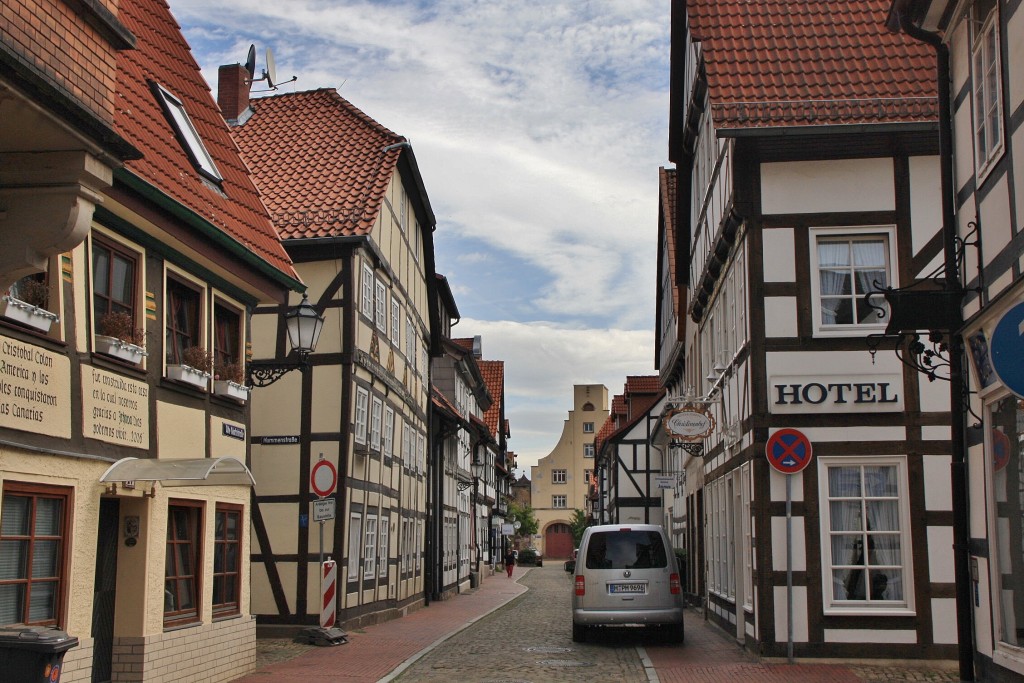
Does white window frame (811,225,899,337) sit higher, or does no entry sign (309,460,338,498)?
white window frame (811,225,899,337)

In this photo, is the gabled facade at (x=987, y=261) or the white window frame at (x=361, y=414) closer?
the gabled facade at (x=987, y=261)

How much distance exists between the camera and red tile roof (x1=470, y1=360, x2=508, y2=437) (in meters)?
60.6

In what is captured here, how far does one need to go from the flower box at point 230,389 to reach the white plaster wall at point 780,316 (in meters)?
6.80

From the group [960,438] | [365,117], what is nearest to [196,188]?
[960,438]

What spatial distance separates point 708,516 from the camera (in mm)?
22797

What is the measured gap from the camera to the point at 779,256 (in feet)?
50.8

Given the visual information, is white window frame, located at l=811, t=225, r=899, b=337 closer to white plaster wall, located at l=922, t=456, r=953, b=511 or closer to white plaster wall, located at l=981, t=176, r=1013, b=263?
white plaster wall, located at l=922, t=456, r=953, b=511

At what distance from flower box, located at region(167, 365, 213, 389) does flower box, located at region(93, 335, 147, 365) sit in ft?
2.96

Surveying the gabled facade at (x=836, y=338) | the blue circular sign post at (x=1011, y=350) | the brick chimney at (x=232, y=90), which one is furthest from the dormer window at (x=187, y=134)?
the blue circular sign post at (x=1011, y=350)

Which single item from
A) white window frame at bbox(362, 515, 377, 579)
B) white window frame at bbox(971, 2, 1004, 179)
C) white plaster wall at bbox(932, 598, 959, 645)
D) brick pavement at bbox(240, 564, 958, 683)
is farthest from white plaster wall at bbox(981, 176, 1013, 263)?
white window frame at bbox(362, 515, 377, 579)

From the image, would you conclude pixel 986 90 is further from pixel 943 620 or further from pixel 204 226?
pixel 204 226

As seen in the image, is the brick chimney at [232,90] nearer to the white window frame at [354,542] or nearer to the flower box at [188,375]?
the white window frame at [354,542]

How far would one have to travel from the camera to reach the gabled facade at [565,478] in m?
98.6

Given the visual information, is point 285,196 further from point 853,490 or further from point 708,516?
point 853,490
